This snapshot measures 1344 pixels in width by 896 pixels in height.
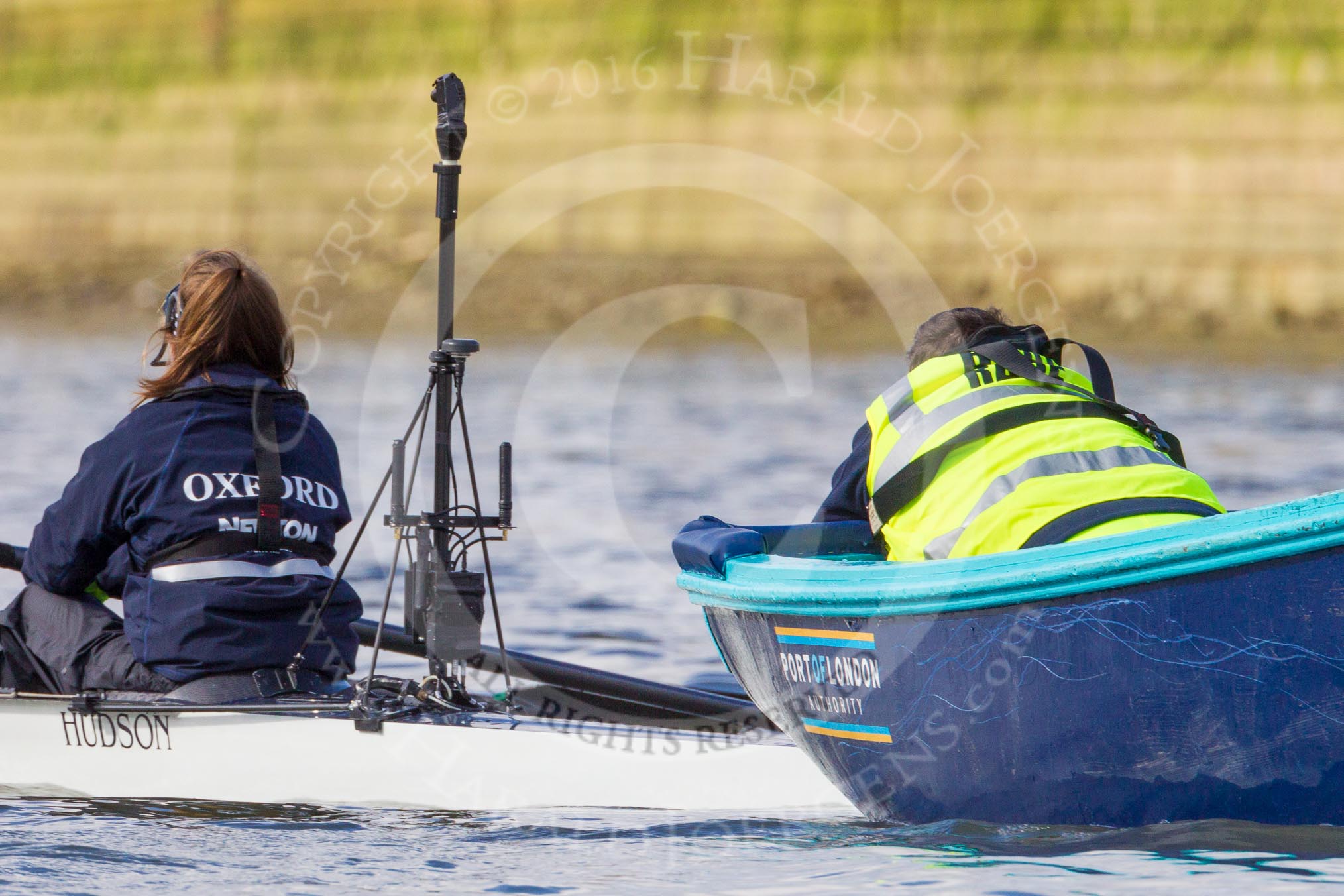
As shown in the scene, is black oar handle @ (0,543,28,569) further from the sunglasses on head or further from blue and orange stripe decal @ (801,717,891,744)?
blue and orange stripe decal @ (801,717,891,744)

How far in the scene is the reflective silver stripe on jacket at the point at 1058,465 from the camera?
11.4 ft

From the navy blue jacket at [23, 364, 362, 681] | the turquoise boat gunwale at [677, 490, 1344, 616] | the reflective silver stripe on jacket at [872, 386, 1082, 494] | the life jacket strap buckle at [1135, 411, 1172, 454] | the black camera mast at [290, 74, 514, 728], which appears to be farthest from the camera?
the black camera mast at [290, 74, 514, 728]

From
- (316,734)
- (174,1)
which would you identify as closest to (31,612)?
(316,734)

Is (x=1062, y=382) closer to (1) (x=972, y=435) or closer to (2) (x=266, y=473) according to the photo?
(1) (x=972, y=435)

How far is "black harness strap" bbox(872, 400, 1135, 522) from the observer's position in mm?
3566

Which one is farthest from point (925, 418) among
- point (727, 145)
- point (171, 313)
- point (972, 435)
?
point (727, 145)

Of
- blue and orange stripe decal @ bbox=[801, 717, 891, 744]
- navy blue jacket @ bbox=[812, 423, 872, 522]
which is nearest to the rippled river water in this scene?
blue and orange stripe decal @ bbox=[801, 717, 891, 744]

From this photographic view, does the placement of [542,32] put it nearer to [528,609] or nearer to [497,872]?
[528,609]

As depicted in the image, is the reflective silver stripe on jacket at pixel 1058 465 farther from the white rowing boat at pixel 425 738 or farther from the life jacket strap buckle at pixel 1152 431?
the white rowing boat at pixel 425 738

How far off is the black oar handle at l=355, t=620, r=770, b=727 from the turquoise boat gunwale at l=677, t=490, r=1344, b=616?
87 cm

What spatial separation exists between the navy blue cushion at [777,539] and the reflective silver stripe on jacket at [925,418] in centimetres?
43

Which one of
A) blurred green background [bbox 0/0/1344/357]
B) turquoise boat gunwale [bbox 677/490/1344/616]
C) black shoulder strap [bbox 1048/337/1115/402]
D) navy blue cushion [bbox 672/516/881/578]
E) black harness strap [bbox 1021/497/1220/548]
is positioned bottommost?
turquoise boat gunwale [bbox 677/490/1344/616]

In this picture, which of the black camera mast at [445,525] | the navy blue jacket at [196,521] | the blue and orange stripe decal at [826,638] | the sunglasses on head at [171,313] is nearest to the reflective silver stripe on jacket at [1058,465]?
the blue and orange stripe decal at [826,638]

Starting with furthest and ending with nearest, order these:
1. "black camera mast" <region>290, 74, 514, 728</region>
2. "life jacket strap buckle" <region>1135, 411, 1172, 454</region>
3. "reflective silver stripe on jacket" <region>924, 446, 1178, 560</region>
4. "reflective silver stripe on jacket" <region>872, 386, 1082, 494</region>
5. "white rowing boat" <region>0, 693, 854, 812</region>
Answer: "black camera mast" <region>290, 74, 514, 728</region> → "white rowing boat" <region>0, 693, 854, 812</region> → "life jacket strap buckle" <region>1135, 411, 1172, 454</region> → "reflective silver stripe on jacket" <region>872, 386, 1082, 494</region> → "reflective silver stripe on jacket" <region>924, 446, 1178, 560</region>
